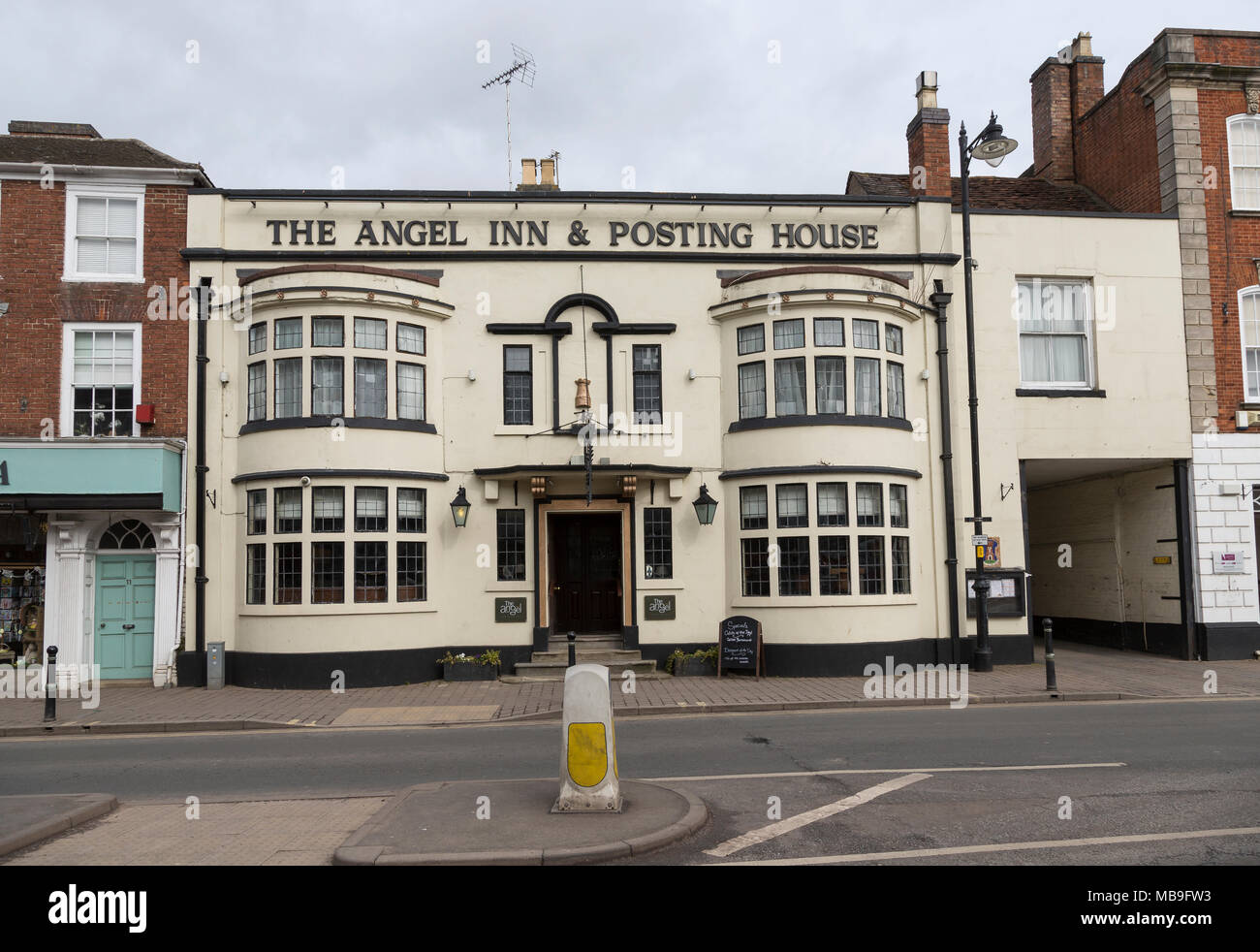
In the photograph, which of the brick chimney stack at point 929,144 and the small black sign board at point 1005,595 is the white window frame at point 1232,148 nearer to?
the brick chimney stack at point 929,144

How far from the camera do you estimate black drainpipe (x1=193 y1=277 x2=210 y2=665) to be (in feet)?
55.8

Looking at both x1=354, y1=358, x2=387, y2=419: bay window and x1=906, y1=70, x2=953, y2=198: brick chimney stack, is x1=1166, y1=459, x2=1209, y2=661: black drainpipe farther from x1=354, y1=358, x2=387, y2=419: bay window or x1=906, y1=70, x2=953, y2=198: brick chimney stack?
x1=354, y1=358, x2=387, y2=419: bay window

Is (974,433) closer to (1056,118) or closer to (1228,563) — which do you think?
(1228,563)

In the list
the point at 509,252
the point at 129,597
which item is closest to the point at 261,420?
the point at 129,597

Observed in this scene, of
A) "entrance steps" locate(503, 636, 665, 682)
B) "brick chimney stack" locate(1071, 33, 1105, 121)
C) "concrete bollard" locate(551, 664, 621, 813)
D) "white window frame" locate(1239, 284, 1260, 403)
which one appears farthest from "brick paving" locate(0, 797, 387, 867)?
"brick chimney stack" locate(1071, 33, 1105, 121)

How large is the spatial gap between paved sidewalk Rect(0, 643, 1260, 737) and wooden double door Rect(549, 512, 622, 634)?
78.8 inches

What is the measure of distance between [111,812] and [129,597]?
991 centimetres

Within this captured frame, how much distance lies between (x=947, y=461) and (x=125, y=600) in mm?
15364

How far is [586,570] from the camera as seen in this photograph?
18.5 metres

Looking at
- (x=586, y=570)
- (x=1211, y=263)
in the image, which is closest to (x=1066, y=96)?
(x=1211, y=263)

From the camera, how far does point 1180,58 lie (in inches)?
743

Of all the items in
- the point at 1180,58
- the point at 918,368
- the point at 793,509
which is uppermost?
the point at 1180,58

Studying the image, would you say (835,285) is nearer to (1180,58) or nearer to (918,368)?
(918,368)

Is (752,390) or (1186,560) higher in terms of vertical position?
(752,390)
